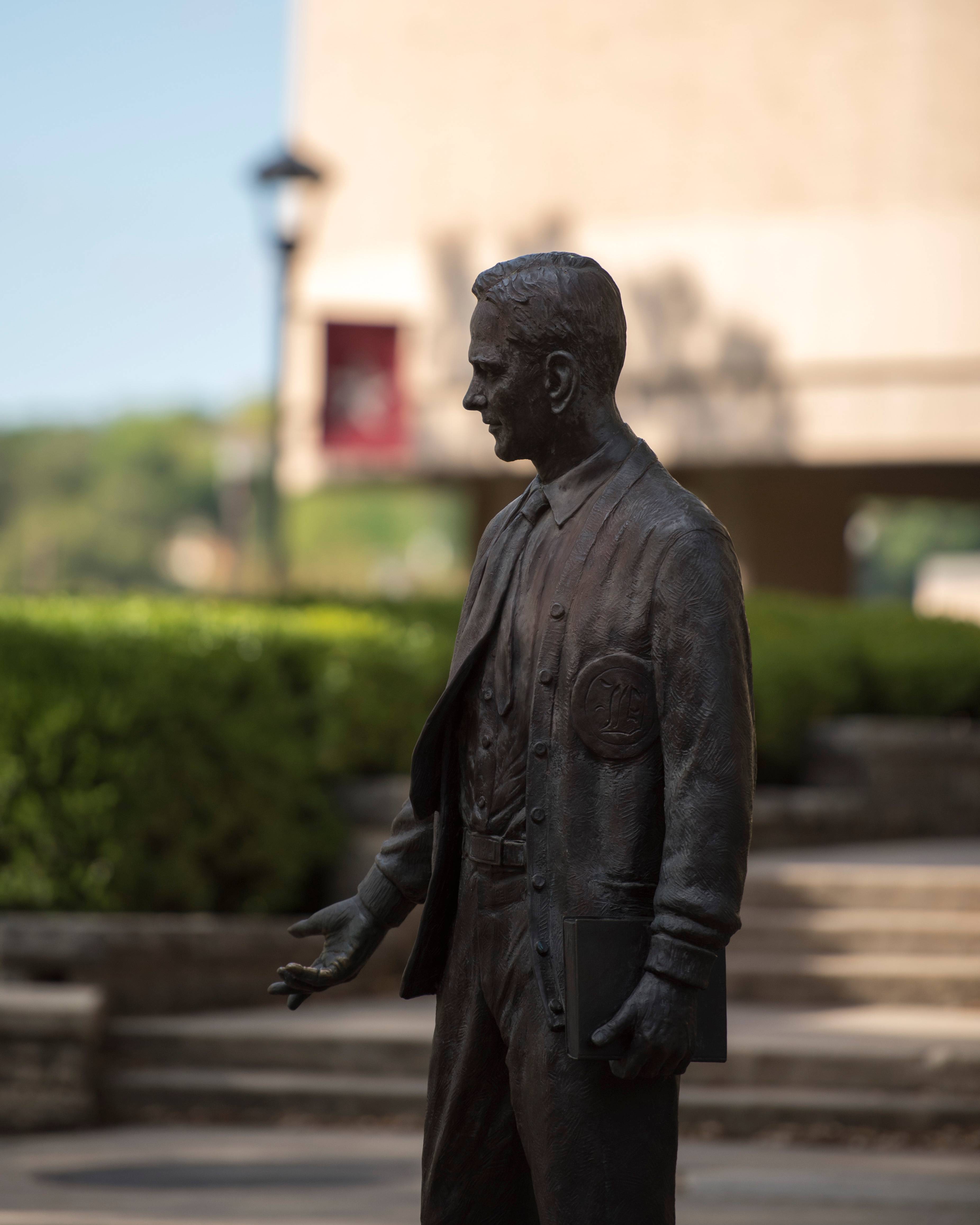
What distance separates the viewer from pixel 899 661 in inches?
474

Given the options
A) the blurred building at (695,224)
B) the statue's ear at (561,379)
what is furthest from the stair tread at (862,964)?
the blurred building at (695,224)

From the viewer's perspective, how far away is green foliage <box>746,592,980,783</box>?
1103 cm

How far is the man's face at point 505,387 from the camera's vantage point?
315cm

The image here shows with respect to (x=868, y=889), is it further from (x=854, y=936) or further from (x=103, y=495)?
(x=103, y=495)

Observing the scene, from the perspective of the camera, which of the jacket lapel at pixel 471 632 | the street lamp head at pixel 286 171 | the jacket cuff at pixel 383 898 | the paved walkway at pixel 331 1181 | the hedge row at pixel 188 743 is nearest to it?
the jacket lapel at pixel 471 632

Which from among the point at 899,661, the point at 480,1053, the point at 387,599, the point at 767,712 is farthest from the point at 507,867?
the point at 387,599

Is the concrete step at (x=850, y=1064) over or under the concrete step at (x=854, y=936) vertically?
under

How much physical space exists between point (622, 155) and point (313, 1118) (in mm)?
15814

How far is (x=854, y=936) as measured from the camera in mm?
8758

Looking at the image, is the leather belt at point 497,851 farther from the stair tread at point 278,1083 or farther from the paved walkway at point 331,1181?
the stair tread at point 278,1083

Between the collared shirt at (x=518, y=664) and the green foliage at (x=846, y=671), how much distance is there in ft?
24.4

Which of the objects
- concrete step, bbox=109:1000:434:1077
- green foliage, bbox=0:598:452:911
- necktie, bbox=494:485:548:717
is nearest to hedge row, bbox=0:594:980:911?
green foliage, bbox=0:598:452:911

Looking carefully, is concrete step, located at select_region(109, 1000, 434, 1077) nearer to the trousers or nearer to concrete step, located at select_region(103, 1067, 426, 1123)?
concrete step, located at select_region(103, 1067, 426, 1123)

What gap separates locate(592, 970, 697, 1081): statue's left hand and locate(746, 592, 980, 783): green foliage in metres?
7.73
